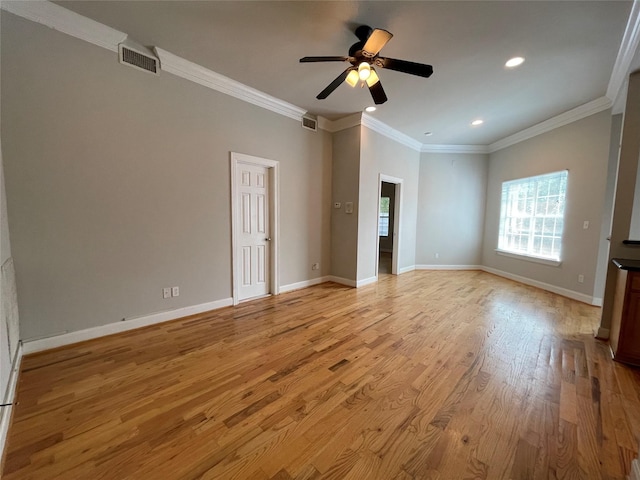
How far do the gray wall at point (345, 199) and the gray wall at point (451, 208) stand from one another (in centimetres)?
245

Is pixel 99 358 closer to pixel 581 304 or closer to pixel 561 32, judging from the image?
pixel 561 32

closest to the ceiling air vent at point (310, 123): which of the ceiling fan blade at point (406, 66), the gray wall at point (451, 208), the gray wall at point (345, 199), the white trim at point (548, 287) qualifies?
the gray wall at point (345, 199)

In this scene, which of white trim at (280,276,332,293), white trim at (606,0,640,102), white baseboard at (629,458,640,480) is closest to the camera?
white baseboard at (629,458,640,480)

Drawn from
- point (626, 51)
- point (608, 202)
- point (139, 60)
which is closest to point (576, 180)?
point (608, 202)

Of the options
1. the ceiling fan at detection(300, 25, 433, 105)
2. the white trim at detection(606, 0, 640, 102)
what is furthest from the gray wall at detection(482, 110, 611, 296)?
the ceiling fan at detection(300, 25, 433, 105)

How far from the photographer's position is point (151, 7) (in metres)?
2.15

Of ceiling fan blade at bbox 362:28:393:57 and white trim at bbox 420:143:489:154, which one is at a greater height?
white trim at bbox 420:143:489:154

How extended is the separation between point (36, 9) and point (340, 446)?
13.3 feet

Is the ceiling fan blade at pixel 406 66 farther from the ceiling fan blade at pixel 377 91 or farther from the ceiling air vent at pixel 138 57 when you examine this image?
the ceiling air vent at pixel 138 57

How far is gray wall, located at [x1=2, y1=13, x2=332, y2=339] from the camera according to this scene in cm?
215

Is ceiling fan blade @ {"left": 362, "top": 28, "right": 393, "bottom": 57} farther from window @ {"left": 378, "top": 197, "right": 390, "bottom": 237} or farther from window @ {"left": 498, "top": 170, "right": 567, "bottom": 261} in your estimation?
window @ {"left": 378, "top": 197, "right": 390, "bottom": 237}

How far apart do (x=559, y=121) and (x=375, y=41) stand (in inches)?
167

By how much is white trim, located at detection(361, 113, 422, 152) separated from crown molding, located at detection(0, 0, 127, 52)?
11.0ft

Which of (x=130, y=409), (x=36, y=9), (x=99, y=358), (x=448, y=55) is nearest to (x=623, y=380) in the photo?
(x=448, y=55)
